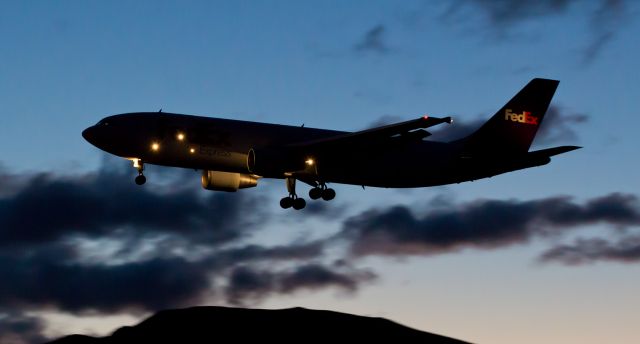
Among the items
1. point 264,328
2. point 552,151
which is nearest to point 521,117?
point 552,151

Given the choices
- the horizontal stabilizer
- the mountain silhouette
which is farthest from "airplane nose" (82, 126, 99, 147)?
the mountain silhouette

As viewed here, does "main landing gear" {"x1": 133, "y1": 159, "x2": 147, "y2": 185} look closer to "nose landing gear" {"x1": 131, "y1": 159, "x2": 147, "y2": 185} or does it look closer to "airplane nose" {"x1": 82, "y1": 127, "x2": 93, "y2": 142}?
"nose landing gear" {"x1": 131, "y1": 159, "x2": 147, "y2": 185}

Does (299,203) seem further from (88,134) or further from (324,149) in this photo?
(88,134)

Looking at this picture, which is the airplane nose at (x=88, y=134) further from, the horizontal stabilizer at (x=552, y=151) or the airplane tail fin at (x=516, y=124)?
the horizontal stabilizer at (x=552, y=151)

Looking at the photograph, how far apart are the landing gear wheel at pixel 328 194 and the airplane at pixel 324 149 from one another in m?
0.06

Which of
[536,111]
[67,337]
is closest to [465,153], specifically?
[536,111]

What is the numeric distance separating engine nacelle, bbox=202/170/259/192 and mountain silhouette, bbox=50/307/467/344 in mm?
36517

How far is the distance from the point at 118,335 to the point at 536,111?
52.7 metres

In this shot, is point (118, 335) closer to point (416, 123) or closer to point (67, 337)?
point (67, 337)

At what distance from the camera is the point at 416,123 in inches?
1747

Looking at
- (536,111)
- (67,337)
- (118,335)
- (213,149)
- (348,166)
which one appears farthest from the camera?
(118,335)

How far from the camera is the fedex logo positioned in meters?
58.9

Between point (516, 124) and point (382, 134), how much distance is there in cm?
1449

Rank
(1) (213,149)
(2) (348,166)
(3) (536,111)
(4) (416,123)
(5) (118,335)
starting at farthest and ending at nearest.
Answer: (5) (118,335), (3) (536,111), (2) (348,166), (1) (213,149), (4) (416,123)
